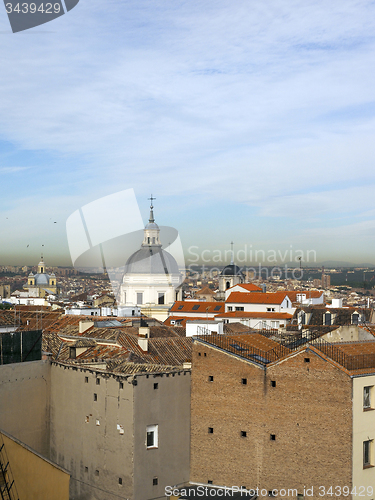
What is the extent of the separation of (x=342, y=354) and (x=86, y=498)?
9.70 meters

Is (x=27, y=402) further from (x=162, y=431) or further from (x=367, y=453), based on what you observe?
(x=367, y=453)

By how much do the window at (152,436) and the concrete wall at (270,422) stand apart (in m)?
1.69

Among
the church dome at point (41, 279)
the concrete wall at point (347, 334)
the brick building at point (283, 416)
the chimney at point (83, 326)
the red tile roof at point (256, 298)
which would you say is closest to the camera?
the brick building at point (283, 416)

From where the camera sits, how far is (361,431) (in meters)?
18.9

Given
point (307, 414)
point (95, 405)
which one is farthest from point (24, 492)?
point (307, 414)

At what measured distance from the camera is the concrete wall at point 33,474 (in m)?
16.5

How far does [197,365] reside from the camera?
22.2 m

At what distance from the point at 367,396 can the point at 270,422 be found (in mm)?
3112

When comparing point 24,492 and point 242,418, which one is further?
point 242,418

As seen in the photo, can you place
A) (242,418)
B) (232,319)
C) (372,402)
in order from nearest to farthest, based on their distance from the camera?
(372,402), (242,418), (232,319)

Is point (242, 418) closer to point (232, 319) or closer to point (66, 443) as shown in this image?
point (66, 443)

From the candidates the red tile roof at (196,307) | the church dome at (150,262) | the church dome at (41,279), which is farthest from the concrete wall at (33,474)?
the church dome at (41,279)

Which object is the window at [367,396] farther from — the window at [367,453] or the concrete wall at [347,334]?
the concrete wall at [347,334]

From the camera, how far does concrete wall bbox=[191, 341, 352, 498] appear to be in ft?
62.2
